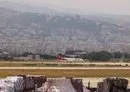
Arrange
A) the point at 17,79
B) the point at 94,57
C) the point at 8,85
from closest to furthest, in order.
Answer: the point at 8,85 < the point at 17,79 < the point at 94,57

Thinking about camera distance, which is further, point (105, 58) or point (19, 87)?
point (105, 58)

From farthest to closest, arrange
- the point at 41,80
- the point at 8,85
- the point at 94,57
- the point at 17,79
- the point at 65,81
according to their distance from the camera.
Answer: the point at 94,57
the point at 41,80
the point at 65,81
the point at 17,79
the point at 8,85

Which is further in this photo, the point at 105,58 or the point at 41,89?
the point at 105,58

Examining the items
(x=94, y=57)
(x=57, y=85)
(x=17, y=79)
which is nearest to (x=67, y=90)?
(x=57, y=85)

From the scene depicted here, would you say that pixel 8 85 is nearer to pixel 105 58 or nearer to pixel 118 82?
pixel 118 82

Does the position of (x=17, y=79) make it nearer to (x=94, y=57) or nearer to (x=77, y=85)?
(x=77, y=85)

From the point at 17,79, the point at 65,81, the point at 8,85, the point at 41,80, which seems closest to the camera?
the point at 8,85

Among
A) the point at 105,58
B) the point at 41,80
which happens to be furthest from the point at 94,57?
the point at 41,80

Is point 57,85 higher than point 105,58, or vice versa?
point 57,85

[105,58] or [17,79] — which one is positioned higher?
[17,79]
